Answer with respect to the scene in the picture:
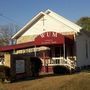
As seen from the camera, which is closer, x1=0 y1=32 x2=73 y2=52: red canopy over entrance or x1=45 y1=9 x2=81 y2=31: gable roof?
x1=0 y1=32 x2=73 y2=52: red canopy over entrance

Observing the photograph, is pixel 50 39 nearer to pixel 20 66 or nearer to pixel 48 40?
pixel 48 40

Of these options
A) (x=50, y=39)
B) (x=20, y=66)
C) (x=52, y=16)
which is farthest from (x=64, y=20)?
(x=20, y=66)

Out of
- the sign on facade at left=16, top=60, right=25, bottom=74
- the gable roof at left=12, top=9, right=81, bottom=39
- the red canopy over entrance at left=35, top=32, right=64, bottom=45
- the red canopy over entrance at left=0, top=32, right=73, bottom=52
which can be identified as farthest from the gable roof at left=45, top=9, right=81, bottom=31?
the sign on facade at left=16, top=60, right=25, bottom=74

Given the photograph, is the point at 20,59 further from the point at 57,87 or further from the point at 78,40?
the point at 78,40

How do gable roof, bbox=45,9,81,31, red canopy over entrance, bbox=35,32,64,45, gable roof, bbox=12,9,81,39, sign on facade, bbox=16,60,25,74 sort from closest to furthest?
sign on facade, bbox=16,60,25,74, red canopy over entrance, bbox=35,32,64,45, gable roof, bbox=45,9,81,31, gable roof, bbox=12,9,81,39

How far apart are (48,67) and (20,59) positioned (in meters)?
8.65

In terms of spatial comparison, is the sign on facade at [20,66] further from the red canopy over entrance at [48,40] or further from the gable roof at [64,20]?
the gable roof at [64,20]

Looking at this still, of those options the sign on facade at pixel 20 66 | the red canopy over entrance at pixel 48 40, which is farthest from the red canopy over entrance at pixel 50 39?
the sign on facade at pixel 20 66

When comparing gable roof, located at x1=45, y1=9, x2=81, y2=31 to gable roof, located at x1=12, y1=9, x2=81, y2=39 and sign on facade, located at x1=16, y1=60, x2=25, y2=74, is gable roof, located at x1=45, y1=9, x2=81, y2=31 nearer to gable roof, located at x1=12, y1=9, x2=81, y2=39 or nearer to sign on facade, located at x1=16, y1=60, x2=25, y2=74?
gable roof, located at x1=12, y1=9, x2=81, y2=39

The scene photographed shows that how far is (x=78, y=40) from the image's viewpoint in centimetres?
3594

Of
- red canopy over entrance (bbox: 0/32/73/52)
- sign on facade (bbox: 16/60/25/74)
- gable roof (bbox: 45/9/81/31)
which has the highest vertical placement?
gable roof (bbox: 45/9/81/31)

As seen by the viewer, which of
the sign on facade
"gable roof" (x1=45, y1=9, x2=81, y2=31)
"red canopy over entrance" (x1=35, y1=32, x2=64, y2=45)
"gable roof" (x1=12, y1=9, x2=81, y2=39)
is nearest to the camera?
the sign on facade

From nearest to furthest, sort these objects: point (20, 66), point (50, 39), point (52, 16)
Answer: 1. point (20, 66)
2. point (50, 39)
3. point (52, 16)

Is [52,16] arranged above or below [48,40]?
above
